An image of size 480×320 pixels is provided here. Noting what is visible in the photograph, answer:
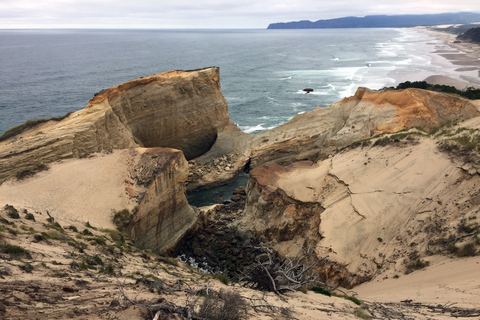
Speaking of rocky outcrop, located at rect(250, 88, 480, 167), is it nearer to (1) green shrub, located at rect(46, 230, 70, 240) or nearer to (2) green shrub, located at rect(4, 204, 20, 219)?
(1) green shrub, located at rect(46, 230, 70, 240)

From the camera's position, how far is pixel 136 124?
26.5 meters

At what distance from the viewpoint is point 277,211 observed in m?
18.2

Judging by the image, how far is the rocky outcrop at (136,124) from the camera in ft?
60.8

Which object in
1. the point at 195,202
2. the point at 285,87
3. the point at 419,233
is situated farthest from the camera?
the point at 285,87

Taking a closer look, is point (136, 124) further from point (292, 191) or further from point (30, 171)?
point (292, 191)

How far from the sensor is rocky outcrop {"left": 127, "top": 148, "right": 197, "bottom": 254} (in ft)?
55.8

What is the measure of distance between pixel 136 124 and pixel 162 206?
35.4 ft

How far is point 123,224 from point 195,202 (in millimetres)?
10420

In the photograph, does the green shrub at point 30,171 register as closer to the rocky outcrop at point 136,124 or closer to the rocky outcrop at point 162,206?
the rocky outcrop at point 136,124

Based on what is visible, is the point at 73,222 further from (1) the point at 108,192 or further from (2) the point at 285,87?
(2) the point at 285,87

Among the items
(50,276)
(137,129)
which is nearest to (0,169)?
(137,129)

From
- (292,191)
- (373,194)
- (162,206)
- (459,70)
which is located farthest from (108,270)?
(459,70)

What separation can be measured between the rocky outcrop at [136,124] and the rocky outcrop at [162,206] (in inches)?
192

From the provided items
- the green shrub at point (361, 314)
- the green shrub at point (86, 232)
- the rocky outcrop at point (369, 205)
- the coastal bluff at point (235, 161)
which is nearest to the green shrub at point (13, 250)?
the green shrub at point (86, 232)
